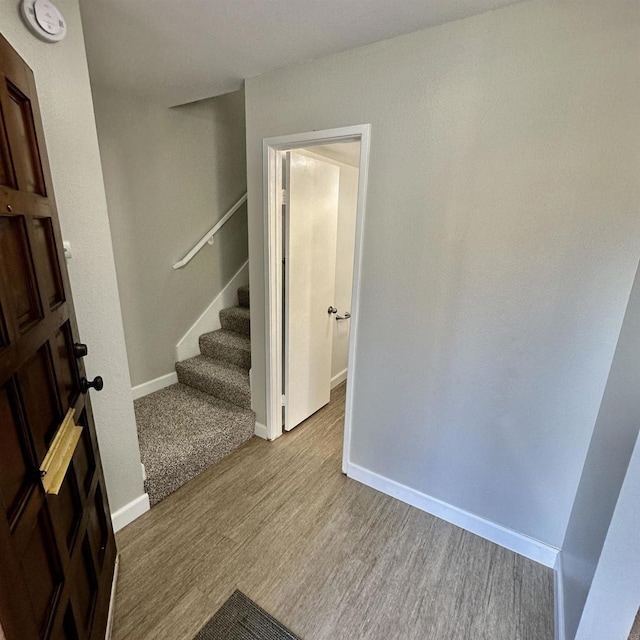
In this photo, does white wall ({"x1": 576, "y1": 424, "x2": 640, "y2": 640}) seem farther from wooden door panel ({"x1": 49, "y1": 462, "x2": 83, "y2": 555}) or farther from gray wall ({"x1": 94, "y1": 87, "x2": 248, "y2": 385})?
gray wall ({"x1": 94, "y1": 87, "x2": 248, "y2": 385})

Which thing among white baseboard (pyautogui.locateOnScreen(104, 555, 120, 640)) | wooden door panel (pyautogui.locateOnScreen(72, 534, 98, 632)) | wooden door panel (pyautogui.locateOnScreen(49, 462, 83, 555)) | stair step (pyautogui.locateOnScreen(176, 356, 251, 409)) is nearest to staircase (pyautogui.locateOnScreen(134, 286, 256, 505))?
stair step (pyautogui.locateOnScreen(176, 356, 251, 409))

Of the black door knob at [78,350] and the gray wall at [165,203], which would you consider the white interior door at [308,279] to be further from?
the black door knob at [78,350]

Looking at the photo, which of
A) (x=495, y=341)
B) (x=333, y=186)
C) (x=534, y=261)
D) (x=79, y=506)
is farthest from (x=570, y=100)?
(x=79, y=506)

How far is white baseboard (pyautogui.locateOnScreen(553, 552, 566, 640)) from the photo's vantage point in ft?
4.38

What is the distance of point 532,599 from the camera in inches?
58.9

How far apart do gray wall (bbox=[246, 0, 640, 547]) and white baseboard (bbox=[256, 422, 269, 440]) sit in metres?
0.90

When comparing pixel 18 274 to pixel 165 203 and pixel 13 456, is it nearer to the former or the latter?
pixel 13 456

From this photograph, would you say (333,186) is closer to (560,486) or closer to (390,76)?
(390,76)

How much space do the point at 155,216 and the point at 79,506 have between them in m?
2.08

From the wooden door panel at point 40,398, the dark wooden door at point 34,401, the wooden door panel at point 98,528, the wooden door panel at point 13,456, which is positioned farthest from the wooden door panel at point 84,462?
the wooden door panel at point 13,456

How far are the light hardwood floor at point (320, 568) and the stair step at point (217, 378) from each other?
1.95 feet

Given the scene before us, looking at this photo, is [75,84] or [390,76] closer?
[75,84]

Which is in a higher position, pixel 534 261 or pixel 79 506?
pixel 534 261

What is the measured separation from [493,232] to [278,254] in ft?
4.00
